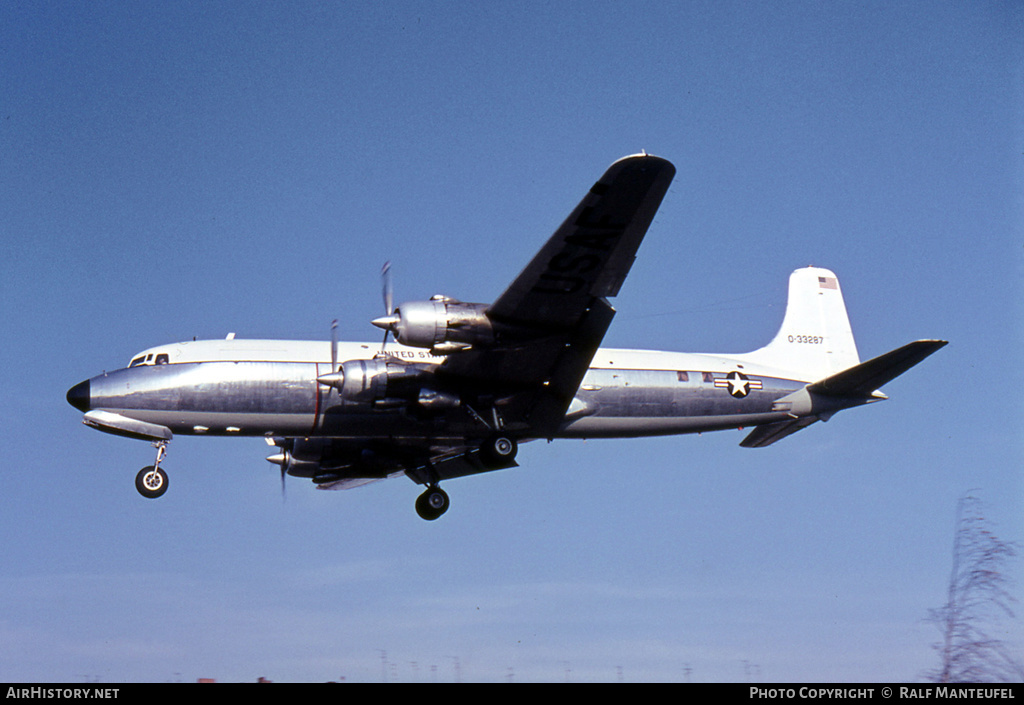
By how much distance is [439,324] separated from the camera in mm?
21266

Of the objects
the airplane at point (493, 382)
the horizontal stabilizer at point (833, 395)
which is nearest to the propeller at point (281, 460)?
the airplane at point (493, 382)

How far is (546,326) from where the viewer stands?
22359 mm

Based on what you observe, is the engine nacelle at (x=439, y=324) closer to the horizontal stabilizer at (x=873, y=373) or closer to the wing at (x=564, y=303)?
the wing at (x=564, y=303)

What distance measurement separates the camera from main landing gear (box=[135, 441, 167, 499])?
73.6 feet

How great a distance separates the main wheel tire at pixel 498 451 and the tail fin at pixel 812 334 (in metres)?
7.25

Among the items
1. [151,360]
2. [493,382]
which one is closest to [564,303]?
[493,382]

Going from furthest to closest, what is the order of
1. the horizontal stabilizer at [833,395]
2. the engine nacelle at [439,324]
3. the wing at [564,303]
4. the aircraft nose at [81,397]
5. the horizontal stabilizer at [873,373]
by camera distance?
the horizontal stabilizer at [833,395], the horizontal stabilizer at [873,373], the aircraft nose at [81,397], the engine nacelle at [439,324], the wing at [564,303]

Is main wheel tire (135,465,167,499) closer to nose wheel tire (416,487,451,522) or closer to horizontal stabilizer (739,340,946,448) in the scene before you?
nose wheel tire (416,487,451,522)

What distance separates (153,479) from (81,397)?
2305mm

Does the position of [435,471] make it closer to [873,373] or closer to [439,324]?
[439,324]

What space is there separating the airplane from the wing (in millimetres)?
31

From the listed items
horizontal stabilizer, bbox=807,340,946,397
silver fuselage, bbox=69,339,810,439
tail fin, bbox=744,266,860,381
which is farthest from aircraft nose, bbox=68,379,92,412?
horizontal stabilizer, bbox=807,340,946,397

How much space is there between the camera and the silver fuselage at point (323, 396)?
22406 mm
